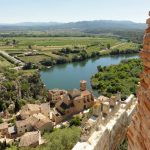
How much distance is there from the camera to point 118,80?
1236 inches

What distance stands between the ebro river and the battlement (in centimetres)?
1533

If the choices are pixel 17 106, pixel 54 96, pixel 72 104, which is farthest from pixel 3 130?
pixel 54 96

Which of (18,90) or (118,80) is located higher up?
(18,90)

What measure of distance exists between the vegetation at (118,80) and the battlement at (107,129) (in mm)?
10812

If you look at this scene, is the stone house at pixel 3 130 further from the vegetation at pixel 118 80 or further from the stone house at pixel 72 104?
the vegetation at pixel 118 80

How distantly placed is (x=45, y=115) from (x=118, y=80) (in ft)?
40.6

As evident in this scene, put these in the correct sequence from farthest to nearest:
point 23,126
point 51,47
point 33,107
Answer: point 51,47 < point 33,107 < point 23,126

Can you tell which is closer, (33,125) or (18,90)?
(33,125)

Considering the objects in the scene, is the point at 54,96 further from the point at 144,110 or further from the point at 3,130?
the point at 144,110

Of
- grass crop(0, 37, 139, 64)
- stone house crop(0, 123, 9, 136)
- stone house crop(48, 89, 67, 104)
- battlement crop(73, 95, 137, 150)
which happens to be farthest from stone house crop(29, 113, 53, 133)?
grass crop(0, 37, 139, 64)

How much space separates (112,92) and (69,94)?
577cm

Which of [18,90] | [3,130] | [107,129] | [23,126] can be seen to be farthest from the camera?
[18,90]

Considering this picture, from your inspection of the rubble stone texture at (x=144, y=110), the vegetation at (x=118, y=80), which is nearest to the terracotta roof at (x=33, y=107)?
the vegetation at (x=118, y=80)

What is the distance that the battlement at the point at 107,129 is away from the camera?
9516 mm
